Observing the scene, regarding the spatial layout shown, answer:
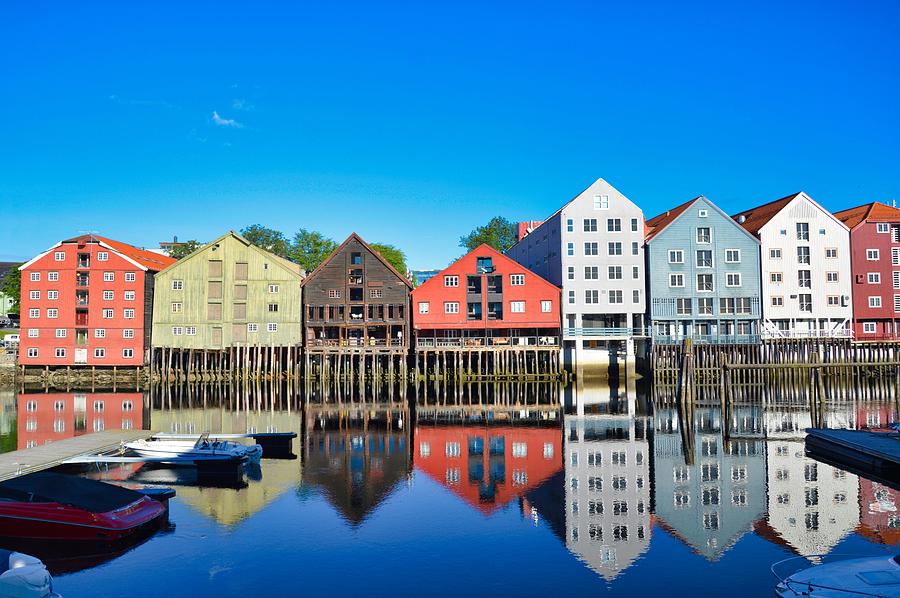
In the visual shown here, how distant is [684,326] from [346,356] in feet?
95.3

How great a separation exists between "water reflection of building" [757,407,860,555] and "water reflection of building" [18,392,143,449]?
2786 cm

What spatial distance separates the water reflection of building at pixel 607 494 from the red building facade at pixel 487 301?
2613 centimetres

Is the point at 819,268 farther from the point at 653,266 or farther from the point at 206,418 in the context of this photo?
the point at 206,418

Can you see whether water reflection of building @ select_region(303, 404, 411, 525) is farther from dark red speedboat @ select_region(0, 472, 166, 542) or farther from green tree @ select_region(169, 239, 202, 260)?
green tree @ select_region(169, 239, 202, 260)

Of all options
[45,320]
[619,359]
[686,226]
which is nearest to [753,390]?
[619,359]

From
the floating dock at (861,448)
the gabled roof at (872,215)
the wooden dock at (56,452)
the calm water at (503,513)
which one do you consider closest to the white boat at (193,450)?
the calm water at (503,513)

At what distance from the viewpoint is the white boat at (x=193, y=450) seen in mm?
22844

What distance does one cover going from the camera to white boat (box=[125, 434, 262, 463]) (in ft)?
74.9

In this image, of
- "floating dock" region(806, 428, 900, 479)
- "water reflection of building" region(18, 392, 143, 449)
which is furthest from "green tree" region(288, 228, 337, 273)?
"floating dock" region(806, 428, 900, 479)

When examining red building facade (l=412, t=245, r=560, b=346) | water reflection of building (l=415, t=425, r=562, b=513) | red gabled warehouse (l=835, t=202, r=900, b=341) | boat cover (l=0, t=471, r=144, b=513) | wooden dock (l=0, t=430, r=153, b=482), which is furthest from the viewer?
red gabled warehouse (l=835, t=202, r=900, b=341)

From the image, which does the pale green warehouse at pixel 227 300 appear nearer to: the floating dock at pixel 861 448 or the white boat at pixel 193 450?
the white boat at pixel 193 450

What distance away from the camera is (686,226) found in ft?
196

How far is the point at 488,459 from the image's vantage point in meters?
25.9

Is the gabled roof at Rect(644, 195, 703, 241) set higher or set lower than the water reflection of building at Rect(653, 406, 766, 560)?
higher
